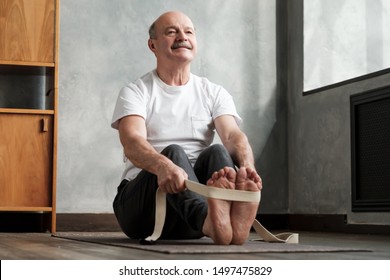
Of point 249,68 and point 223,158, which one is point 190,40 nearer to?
point 223,158

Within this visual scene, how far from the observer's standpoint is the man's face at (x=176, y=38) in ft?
8.60

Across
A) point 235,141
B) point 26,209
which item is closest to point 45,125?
point 26,209

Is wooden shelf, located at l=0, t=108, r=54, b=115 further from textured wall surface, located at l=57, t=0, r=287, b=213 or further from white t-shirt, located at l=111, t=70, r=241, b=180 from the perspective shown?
white t-shirt, located at l=111, t=70, r=241, b=180

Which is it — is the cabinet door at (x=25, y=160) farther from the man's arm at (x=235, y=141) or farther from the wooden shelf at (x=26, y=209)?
the man's arm at (x=235, y=141)

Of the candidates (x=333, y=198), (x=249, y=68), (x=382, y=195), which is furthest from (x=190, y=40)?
(x=249, y=68)

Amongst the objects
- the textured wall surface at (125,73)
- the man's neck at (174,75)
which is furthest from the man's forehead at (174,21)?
the textured wall surface at (125,73)

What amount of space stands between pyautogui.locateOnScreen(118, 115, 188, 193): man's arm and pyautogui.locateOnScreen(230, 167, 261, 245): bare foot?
0.16m

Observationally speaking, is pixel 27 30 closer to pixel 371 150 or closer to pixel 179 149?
pixel 371 150

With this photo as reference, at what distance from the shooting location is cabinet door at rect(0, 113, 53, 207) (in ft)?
13.4

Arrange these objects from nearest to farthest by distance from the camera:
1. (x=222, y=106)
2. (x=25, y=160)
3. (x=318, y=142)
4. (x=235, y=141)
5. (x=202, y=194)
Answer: (x=202, y=194) → (x=235, y=141) → (x=222, y=106) → (x=25, y=160) → (x=318, y=142)

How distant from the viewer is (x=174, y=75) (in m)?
2.68

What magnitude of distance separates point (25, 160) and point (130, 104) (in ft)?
5.68

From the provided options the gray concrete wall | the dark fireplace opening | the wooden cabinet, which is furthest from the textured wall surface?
the dark fireplace opening

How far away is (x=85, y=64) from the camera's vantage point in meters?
4.68
